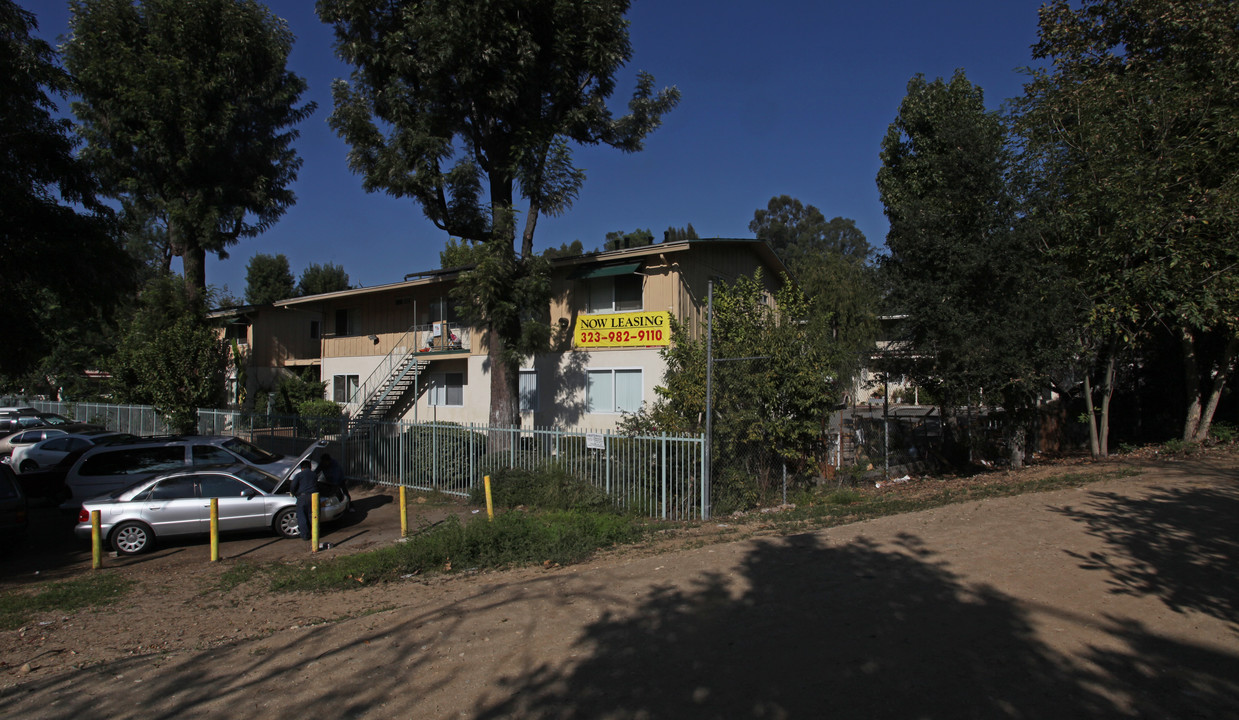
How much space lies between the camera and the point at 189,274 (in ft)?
82.2

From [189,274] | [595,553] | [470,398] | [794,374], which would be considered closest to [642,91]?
[794,374]

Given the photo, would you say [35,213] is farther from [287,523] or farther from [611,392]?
[611,392]

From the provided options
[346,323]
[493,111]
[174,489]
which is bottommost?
[174,489]

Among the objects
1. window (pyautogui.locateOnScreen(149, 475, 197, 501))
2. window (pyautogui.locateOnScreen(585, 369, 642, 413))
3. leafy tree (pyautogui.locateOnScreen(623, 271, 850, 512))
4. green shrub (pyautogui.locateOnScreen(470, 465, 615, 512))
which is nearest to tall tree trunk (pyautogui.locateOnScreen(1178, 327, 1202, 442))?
leafy tree (pyautogui.locateOnScreen(623, 271, 850, 512))

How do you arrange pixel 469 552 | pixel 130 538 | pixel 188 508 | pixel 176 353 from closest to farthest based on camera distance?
pixel 469 552, pixel 130 538, pixel 188 508, pixel 176 353

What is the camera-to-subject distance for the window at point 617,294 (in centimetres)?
1914

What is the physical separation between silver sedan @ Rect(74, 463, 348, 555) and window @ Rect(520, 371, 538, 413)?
9751mm

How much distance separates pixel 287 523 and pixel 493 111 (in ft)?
36.5

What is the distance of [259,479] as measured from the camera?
1152 centimetres

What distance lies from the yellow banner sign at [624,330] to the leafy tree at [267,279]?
135 ft

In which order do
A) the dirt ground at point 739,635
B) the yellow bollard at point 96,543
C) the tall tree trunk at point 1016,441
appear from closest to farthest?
the dirt ground at point 739,635, the yellow bollard at point 96,543, the tall tree trunk at point 1016,441

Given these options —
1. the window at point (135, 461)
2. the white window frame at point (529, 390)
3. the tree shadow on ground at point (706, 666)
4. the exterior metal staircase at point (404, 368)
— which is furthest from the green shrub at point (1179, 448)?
the window at point (135, 461)

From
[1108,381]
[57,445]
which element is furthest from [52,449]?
[1108,381]

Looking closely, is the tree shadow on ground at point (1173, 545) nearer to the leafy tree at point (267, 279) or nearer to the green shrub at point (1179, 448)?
the green shrub at point (1179, 448)
